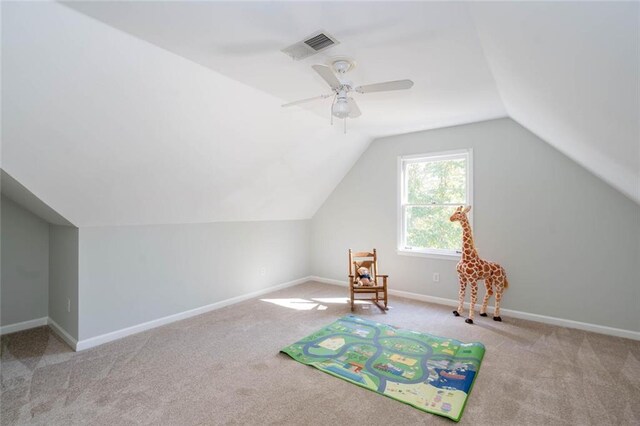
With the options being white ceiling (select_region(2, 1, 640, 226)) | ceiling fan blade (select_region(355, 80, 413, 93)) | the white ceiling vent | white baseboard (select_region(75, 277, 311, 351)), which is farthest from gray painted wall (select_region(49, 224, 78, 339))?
ceiling fan blade (select_region(355, 80, 413, 93))

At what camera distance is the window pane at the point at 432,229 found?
4.36 metres

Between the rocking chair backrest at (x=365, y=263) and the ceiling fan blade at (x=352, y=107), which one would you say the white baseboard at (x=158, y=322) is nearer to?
the rocking chair backrest at (x=365, y=263)

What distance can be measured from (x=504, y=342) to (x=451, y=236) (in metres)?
1.58

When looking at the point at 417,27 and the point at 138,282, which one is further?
the point at 138,282

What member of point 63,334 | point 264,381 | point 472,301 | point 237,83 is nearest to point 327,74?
point 237,83

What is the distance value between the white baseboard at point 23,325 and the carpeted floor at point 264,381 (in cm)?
13

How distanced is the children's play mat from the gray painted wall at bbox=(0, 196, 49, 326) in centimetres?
309

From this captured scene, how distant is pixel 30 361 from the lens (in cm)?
273

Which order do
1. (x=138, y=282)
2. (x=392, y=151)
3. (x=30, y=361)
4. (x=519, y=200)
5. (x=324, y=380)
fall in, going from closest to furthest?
1. (x=324, y=380)
2. (x=30, y=361)
3. (x=138, y=282)
4. (x=519, y=200)
5. (x=392, y=151)

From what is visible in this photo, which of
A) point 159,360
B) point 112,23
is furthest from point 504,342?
point 112,23

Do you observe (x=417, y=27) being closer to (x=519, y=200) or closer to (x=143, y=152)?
(x=143, y=152)

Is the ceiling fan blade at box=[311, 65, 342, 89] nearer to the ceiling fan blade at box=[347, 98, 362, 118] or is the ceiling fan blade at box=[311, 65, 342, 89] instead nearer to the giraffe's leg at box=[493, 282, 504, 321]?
the ceiling fan blade at box=[347, 98, 362, 118]

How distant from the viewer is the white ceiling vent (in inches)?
78.1

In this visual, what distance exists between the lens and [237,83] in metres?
2.75
